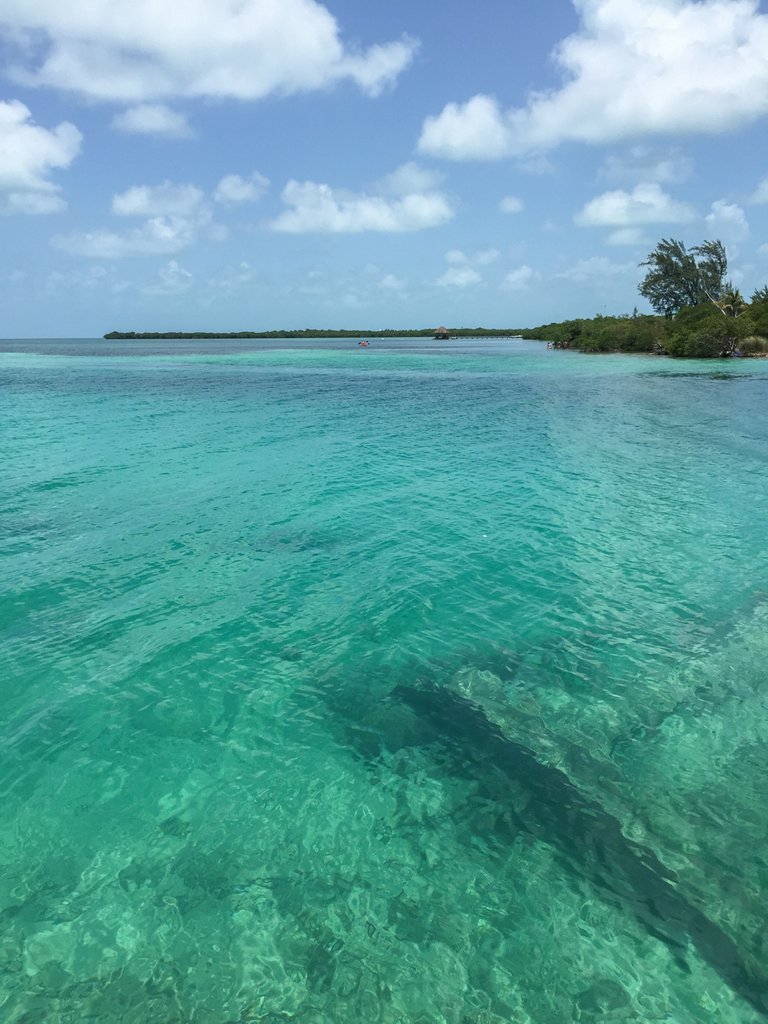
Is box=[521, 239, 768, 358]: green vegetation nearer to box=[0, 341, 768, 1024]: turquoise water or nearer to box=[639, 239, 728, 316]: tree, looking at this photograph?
box=[639, 239, 728, 316]: tree

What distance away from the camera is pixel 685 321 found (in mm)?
83500

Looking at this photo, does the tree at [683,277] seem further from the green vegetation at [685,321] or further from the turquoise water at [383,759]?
the turquoise water at [383,759]

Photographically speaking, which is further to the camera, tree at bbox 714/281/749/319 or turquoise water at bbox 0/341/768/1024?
tree at bbox 714/281/749/319

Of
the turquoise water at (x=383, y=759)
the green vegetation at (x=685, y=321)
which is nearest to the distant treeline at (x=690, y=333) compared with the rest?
the green vegetation at (x=685, y=321)

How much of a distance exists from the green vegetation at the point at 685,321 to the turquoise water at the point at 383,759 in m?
68.2

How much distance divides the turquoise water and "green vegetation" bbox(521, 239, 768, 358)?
6822 centimetres

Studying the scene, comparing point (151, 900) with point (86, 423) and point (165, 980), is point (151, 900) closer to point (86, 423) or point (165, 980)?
point (165, 980)

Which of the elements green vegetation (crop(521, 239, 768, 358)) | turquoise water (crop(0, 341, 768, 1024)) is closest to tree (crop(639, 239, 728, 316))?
green vegetation (crop(521, 239, 768, 358))

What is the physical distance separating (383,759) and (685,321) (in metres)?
90.6

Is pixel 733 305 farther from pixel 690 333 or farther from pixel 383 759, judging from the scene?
pixel 383 759

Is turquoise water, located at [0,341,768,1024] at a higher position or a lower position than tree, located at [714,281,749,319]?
lower

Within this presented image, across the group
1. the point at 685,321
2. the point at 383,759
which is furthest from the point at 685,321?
the point at 383,759

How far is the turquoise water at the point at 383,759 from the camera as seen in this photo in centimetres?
485

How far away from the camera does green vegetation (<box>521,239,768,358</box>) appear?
75062mm
